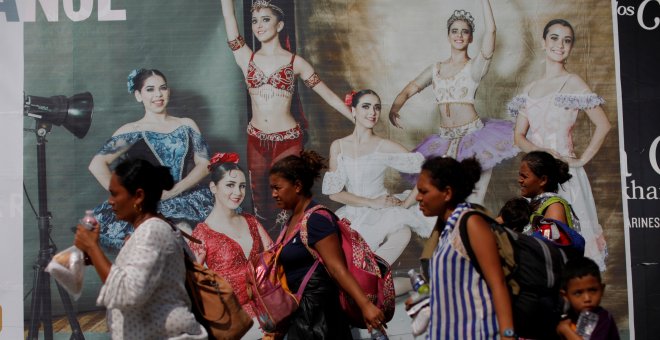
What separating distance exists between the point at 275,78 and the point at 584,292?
3.40 meters

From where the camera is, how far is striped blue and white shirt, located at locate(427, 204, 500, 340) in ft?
11.2

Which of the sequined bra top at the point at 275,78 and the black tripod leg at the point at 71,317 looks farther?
the sequined bra top at the point at 275,78

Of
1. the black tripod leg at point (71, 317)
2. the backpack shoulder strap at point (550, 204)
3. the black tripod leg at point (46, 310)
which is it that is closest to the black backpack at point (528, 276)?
the backpack shoulder strap at point (550, 204)

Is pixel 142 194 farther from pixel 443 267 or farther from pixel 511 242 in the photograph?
pixel 511 242

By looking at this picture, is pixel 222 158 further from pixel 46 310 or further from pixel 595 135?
pixel 595 135

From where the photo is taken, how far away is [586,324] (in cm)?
370

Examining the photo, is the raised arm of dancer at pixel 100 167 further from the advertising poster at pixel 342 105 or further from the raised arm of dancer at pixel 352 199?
the raised arm of dancer at pixel 352 199

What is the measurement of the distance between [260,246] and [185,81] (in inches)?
52.4

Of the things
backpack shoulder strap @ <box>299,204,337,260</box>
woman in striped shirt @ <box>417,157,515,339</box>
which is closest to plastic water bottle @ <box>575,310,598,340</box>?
woman in striped shirt @ <box>417,157,515,339</box>

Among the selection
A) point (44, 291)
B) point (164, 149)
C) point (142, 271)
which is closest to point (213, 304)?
point (142, 271)

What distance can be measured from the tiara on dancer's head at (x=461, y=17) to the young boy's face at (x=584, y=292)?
3.22 meters

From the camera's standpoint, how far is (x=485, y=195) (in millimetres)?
6590

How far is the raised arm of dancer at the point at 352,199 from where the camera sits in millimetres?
6516
